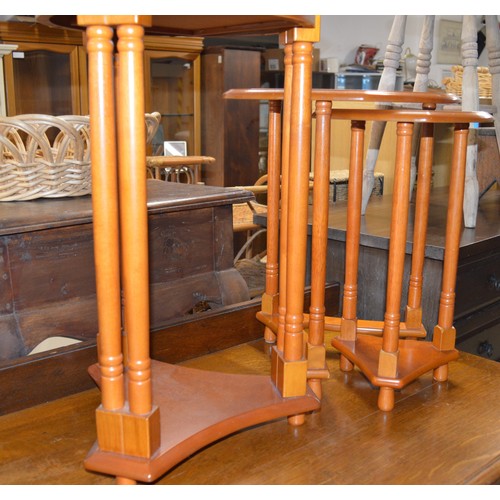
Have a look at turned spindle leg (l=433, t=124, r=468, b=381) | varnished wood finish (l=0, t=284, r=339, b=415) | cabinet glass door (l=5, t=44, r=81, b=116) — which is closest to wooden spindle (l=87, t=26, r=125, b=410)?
varnished wood finish (l=0, t=284, r=339, b=415)

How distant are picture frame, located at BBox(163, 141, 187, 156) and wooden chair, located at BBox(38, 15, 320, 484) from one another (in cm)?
270

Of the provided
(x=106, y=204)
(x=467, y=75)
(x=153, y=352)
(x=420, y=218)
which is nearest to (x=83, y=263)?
(x=153, y=352)

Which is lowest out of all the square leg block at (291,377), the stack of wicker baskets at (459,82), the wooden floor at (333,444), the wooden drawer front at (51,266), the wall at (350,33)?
the wooden floor at (333,444)

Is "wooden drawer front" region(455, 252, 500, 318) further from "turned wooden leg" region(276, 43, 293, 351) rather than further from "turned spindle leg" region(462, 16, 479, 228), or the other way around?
"turned wooden leg" region(276, 43, 293, 351)

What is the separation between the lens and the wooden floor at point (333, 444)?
81 cm

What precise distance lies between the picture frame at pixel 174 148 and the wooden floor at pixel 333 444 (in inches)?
106

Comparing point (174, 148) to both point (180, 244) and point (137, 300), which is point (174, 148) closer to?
point (180, 244)

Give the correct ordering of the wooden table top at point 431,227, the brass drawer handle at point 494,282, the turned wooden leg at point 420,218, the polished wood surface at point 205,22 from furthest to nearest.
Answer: the brass drawer handle at point 494,282
the wooden table top at point 431,227
the turned wooden leg at point 420,218
the polished wood surface at point 205,22

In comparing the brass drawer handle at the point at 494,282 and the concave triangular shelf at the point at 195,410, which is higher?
the concave triangular shelf at the point at 195,410

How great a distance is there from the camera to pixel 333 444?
0.88 meters

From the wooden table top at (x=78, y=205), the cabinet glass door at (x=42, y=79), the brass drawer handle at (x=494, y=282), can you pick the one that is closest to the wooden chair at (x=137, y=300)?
the wooden table top at (x=78, y=205)

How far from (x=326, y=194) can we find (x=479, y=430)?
1.32 feet

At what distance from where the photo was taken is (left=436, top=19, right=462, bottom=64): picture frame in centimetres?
559

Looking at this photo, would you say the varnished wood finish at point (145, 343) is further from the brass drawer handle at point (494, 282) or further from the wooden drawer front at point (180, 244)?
the brass drawer handle at point (494, 282)
